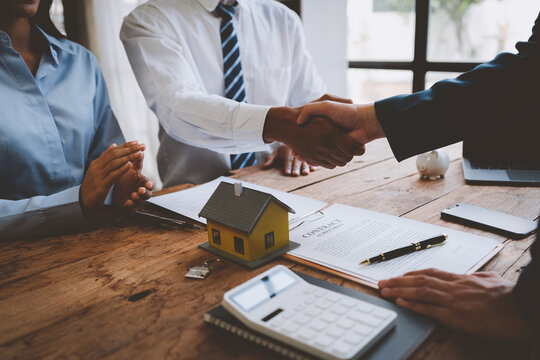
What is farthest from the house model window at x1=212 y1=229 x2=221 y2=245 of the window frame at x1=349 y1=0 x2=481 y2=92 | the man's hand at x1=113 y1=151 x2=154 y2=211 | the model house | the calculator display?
the window frame at x1=349 y1=0 x2=481 y2=92

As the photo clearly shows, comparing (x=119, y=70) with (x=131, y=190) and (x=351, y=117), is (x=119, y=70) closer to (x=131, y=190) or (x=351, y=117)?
(x=131, y=190)

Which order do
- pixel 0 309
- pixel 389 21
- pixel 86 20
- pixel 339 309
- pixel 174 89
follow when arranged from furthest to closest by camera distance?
pixel 389 21 → pixel 86 20 → pixel 174 89 → pixel 0 309 → pixel 339 309

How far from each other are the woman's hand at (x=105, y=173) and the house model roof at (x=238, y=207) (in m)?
0.33

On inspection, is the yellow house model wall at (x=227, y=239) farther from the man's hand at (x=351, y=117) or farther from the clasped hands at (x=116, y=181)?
the man's hand at (x=351, y=117)

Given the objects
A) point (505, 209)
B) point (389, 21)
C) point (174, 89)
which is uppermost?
point (389, 21)

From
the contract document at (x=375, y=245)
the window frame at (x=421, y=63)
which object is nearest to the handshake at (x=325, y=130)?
the contract document at (x=375, y=245)

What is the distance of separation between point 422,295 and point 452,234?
32 centimetres

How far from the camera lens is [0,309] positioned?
738mm

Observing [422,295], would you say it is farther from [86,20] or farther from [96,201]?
[86,20]

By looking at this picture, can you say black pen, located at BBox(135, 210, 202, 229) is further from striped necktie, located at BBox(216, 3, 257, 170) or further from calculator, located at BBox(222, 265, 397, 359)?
striped necktie, located at BBox(216, 3, 257, 170)

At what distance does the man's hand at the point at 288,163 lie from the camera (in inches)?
59.6

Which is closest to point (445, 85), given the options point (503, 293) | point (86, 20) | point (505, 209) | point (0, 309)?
point (505, 209)

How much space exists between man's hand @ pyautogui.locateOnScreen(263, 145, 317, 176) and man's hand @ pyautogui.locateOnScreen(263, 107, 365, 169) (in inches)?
5.3

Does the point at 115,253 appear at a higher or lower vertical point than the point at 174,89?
lower
